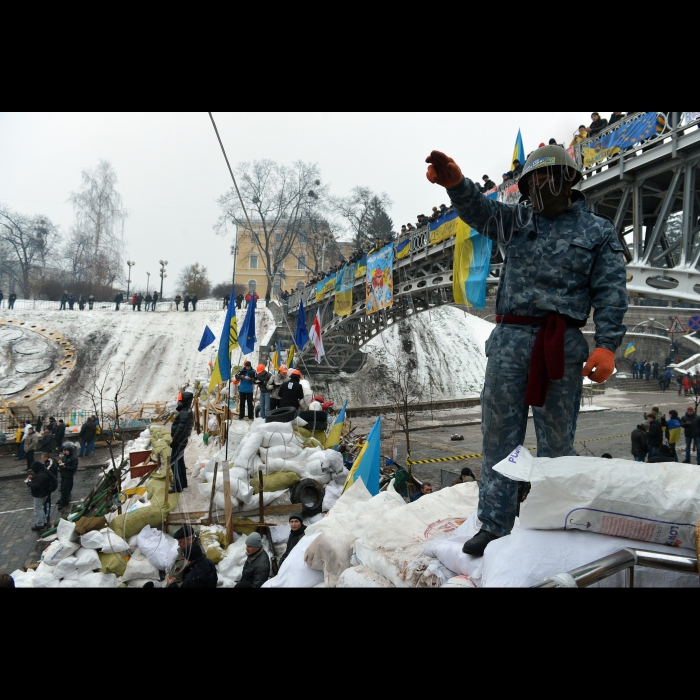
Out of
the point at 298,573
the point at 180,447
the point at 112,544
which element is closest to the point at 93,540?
the point at 112,544

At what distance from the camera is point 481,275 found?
12.0 meters

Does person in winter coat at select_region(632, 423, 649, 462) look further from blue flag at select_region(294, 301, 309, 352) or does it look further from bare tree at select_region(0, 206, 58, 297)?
bare tree at select_region(0, 206, 58, 297)

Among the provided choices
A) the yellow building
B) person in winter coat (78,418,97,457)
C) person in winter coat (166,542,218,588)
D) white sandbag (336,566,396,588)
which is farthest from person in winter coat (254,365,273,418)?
the yellow building

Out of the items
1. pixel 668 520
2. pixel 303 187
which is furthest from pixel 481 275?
pixel 303 187

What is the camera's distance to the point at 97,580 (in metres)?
5.59

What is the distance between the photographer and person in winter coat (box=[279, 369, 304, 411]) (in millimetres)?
10273

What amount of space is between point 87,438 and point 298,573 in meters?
16.4

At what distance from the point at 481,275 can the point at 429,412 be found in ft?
43.6

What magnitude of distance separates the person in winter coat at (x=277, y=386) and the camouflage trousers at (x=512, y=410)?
8.63m

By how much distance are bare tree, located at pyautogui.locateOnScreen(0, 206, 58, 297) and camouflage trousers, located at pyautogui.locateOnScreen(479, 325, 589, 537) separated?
48455mm

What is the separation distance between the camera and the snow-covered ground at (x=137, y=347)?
26250 millimetres

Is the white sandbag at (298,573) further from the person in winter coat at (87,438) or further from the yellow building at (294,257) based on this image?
the yellow building at (294,257)

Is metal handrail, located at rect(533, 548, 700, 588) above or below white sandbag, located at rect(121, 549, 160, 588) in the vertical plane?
above
